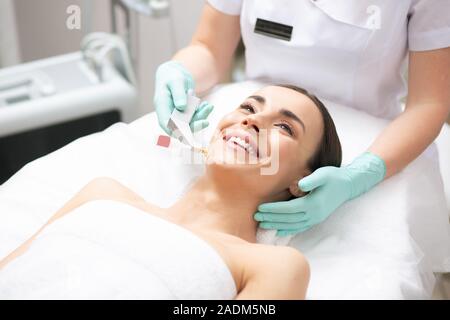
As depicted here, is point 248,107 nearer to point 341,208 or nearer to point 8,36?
point 341,208

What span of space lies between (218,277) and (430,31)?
0.79 meters

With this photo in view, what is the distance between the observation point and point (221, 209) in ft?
4.48

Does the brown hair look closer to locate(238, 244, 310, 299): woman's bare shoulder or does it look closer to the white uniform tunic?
the white uniform tunic

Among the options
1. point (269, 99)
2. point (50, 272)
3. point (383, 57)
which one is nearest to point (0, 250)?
point (50, 272)

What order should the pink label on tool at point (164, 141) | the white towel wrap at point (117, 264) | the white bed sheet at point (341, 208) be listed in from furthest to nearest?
the pink label on tool at point (164, 141), the white bed sheet at point (341, 208), the white towel wrap at point (117, 264)

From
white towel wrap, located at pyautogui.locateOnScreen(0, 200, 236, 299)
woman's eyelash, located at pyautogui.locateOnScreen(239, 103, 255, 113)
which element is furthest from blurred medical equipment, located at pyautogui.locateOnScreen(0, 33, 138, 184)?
white towel wrap, located at pyautogui.locateOnScreen(0, 200, 236, 299)

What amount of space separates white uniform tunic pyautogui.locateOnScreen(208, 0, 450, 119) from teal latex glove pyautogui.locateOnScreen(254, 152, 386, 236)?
0.32 meters

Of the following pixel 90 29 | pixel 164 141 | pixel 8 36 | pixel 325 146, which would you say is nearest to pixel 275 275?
pixel 325 146

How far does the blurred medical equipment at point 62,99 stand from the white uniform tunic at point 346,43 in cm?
48

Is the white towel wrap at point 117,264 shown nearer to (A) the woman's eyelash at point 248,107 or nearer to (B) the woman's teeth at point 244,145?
(B) the woman's teeth at point 244,145

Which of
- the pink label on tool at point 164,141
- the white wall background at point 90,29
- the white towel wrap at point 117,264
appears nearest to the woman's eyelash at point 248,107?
the pink label on tool at point 164,141

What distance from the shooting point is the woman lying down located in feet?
3.63

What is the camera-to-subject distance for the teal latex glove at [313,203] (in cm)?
134

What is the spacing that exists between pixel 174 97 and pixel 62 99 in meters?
0.52
